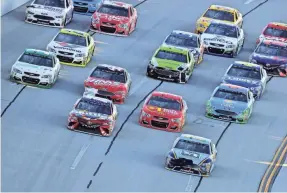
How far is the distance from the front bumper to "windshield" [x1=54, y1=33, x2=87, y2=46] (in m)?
6.54

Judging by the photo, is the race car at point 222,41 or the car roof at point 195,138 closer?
the car roof at point 195,138

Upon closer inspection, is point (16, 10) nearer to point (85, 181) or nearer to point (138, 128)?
point (138, 128)

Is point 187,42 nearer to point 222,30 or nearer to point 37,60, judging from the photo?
point 222,30

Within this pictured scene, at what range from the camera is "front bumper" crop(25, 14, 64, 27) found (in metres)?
84.4

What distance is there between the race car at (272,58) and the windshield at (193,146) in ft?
56.5

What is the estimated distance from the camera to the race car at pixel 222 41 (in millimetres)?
82500

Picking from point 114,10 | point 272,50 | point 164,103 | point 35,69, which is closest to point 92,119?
point 164,103

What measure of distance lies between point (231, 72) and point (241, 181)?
14193mm

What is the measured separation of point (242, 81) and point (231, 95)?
144 inches

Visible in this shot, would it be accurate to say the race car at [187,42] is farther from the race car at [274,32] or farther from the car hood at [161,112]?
the car hood at [161,112]

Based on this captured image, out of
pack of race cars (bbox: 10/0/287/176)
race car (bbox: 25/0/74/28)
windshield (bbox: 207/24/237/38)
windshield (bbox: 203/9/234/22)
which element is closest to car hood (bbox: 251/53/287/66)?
pack of race cars (bbox: 10/0/287/176)

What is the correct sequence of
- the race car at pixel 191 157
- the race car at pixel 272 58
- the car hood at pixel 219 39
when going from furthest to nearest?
the car hood at pixel 219 39
the race car at pixel 272 58
the race car at pixel 191 157

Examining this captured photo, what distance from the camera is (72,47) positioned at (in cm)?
7700

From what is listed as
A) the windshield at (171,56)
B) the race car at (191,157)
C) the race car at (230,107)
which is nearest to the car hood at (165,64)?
the windshield at (171,56)
